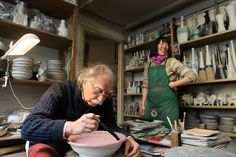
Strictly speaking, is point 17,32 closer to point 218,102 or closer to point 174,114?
point 174,114

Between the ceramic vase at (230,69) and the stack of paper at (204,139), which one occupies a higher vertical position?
the ceramic vase at (230,69)

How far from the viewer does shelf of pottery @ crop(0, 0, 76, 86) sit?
1.56 meters

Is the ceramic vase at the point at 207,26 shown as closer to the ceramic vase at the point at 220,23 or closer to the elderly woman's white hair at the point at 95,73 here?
the ceramic vase at the point at 220,23

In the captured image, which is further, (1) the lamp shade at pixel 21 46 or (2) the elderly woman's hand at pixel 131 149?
(1) the lamp shade at pixel 21 46

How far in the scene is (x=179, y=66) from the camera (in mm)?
1907

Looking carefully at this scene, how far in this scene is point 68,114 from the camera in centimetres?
93

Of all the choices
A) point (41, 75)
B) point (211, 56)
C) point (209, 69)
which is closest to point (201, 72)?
point (209, 69)

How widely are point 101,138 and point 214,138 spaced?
73 centimetres

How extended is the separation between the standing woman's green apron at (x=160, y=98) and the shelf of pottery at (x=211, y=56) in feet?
1.34

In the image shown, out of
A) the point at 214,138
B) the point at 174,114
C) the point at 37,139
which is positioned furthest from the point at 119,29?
the point at 37,139

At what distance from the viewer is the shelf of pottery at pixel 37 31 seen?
1563 mm

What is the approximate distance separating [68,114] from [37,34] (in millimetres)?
1118

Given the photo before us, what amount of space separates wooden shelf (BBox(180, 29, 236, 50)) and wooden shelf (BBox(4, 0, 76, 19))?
1.38 meters

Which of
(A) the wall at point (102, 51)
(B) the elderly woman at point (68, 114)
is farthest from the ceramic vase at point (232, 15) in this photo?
(A) the wall at point (102, 51)
